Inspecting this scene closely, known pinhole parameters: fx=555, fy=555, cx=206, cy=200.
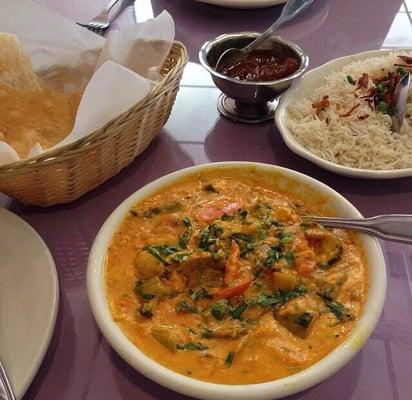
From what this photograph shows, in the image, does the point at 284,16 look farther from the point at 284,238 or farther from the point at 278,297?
the point at 278,297

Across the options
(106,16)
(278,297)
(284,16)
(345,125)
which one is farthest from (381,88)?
(106,16)

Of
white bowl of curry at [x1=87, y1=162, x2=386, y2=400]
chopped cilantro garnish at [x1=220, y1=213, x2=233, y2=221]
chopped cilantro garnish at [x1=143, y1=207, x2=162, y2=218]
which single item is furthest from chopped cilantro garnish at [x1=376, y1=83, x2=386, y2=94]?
chopped cilantro garnish at [x1=143, y1=207, x2=162, y2=218]

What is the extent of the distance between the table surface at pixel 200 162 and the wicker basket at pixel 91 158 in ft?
0.32

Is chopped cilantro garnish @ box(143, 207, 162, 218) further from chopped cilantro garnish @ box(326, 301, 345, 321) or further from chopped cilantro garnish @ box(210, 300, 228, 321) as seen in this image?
chopped cilantro garnish @ box(326, 301, 345, 321)

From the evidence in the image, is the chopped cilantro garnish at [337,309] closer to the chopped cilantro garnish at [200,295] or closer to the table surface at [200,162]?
the table surface at [200,162]

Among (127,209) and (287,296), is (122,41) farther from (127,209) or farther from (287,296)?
(287,296)

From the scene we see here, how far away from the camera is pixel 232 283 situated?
1.22 metres

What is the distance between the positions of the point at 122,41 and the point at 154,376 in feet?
3.69

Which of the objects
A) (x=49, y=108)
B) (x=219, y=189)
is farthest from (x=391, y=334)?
(x=49, y=108)

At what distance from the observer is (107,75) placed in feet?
4.79

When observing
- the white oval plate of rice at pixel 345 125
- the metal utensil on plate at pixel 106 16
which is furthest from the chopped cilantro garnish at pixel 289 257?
the metal utensil on plate at pixel 106 16

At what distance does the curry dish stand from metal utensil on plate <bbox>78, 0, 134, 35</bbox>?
1.22m

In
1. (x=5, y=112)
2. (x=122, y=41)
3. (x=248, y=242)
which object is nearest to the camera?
(x=248, y=242)

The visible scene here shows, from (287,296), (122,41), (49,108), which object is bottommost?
(287,296)
